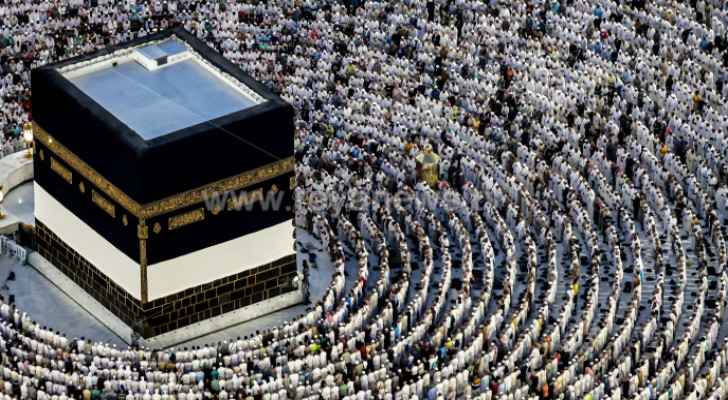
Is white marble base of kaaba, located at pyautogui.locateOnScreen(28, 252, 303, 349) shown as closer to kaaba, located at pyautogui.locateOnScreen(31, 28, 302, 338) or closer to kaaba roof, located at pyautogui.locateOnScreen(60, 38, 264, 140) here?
kaaba, located at pyautogui.locateOnScreen(31, 28, 302, 338)

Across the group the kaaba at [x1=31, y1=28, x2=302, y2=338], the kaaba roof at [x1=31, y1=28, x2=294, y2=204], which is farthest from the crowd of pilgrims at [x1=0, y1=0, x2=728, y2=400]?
the kaaba roof at [x1=31, y1=28, x2=294, y2=204]

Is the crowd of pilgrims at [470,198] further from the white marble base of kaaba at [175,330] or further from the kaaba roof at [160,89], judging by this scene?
the kaaba roof at [160,89]

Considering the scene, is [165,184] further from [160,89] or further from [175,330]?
[175,330]

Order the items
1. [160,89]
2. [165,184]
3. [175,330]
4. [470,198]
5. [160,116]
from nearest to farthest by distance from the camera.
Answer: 1. [165,184]
2. [160,116]
3. [175,330]
4. [160,89]
5. [470,198]

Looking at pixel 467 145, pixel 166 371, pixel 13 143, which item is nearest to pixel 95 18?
pixel 13 143

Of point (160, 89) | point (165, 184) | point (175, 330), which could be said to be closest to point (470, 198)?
point (160, 89)

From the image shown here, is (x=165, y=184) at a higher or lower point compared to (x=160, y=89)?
lower
